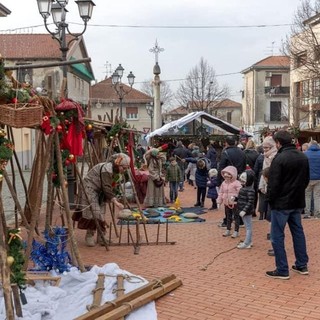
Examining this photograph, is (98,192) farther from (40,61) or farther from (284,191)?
(40,61)

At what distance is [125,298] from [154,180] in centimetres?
871

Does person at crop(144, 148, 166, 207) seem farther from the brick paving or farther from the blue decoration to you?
the blue decoration

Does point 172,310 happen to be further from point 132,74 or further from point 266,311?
point 132,74

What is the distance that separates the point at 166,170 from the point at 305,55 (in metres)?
13.8

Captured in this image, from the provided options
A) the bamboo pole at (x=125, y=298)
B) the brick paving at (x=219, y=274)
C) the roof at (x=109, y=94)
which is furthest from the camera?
the roof at (x=109, y=94)

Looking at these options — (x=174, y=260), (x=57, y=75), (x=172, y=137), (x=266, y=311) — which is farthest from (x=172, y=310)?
(x=57, y=75)

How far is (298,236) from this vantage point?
694 centimetres

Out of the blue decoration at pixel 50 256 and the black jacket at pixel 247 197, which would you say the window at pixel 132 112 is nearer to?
the black jacket at pixel 247 197

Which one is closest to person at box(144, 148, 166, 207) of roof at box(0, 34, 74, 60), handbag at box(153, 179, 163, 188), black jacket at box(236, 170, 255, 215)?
handbag at box(153, 179, 163, 188)

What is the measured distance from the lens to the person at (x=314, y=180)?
11.1m

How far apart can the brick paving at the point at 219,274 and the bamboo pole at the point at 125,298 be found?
18cm

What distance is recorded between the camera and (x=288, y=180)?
21.9ft

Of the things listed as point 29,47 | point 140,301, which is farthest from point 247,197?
point 29,47

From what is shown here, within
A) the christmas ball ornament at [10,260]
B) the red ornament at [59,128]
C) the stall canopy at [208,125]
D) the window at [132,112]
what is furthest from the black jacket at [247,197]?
the window at [132,112]
